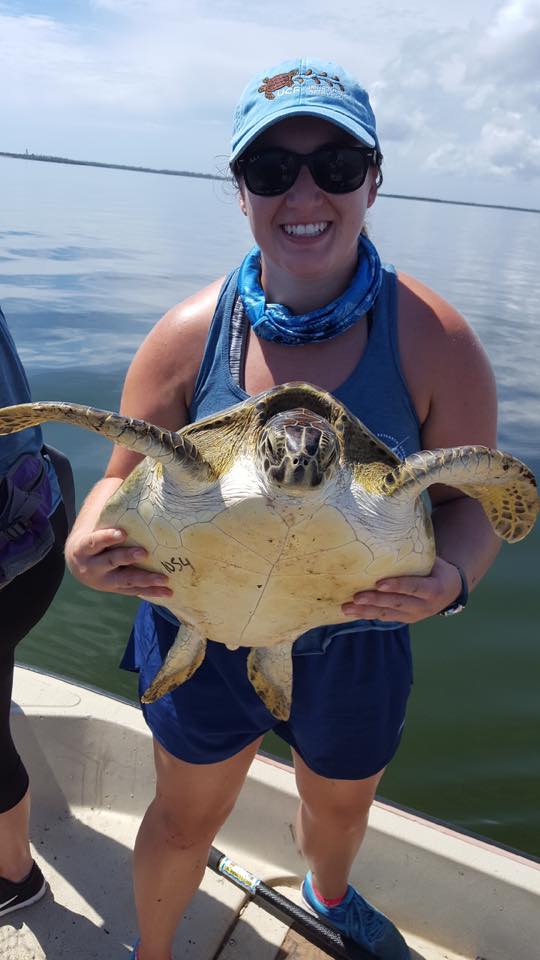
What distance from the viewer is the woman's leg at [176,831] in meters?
2.18

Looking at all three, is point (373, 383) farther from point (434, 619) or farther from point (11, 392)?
point (434, 619)

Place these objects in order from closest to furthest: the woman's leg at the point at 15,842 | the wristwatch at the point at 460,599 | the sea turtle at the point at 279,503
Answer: the sea turtle at the point at 279,503 < the wristwatch at the point at 460,599 < the woman's leg at the point at 15,842

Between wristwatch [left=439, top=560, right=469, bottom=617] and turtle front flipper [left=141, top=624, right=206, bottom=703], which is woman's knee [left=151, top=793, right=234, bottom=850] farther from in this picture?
wristwatch [left=439, top=560, right=469, bottom=617]

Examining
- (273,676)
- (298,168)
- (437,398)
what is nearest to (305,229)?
(298,168)

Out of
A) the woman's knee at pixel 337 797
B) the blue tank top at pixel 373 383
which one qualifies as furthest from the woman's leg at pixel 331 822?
the blue tank top at pixel 373 383

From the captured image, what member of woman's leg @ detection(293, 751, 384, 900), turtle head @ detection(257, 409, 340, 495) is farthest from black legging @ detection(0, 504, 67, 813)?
turtle head @ detection(257, 409, 340, 495)

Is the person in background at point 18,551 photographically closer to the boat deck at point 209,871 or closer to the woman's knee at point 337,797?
the boat deck at point 209,871

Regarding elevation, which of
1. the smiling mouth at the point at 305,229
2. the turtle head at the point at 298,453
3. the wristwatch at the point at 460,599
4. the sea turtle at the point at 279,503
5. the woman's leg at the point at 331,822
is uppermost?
the smiling mouth at the point at 305,229

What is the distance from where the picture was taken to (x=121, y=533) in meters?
1.96

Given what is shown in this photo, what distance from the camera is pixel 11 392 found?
2188 mm

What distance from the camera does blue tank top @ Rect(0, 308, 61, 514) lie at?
2.15m

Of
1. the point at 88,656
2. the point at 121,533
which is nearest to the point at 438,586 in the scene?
the point at 121,533

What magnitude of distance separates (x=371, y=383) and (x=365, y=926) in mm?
2034

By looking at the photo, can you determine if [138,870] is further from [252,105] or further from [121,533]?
[252,105]
